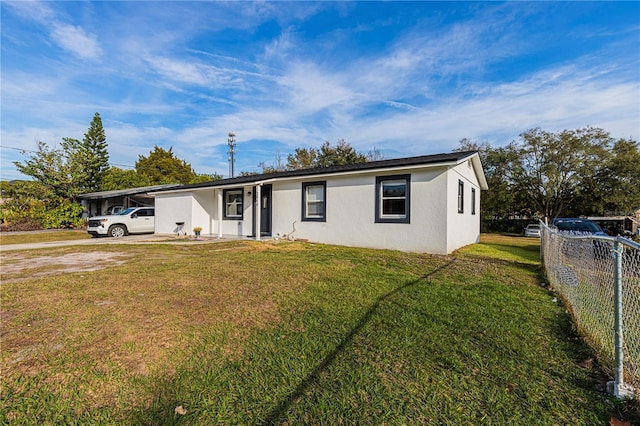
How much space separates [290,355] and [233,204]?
12.7 metres

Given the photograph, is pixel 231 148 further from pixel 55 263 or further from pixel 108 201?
pixel 55 263

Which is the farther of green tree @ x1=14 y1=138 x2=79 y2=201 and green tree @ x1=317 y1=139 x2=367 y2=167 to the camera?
green tree @ x1=317 y1=139 x2=367 y2=167

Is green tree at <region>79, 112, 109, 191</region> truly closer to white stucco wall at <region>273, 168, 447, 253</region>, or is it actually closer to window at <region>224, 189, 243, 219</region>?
window at <region>224, 189, 243, 219</region>

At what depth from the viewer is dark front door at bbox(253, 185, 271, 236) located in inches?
522

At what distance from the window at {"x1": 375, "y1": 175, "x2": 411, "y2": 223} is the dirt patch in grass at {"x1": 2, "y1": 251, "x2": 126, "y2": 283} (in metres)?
7.78

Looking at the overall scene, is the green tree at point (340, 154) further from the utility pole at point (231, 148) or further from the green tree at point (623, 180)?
the green tree at point (623, 180)

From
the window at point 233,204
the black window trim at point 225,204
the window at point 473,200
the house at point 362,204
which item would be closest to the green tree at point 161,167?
the black window trim at point 225,204

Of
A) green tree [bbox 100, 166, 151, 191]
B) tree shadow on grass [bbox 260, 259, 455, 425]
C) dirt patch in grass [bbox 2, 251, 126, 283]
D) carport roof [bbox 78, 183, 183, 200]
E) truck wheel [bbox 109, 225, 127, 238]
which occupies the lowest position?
tree shadow on grass [bbox 260, 259, 455, 425]

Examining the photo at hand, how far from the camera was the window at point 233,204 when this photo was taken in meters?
14.3

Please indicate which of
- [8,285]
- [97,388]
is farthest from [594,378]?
[8,285]

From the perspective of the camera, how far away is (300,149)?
117 ft

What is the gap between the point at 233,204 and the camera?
575 inches

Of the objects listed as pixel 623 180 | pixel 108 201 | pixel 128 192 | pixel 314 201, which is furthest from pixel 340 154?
pixel 623 180

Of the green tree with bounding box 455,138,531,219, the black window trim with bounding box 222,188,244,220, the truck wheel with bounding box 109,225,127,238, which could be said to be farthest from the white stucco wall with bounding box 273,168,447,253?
the green tree with bounding box 455,138,531,219
